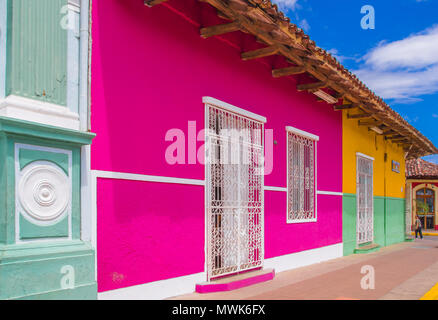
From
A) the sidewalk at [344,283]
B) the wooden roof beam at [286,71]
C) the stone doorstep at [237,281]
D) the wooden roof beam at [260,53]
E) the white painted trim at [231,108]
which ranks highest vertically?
the wooden roof beam at [260,53]

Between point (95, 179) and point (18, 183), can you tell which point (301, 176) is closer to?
point (95, 179)

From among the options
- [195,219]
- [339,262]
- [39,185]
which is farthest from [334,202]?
[39,185]

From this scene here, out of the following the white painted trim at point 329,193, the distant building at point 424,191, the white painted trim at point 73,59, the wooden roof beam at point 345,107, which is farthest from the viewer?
the distant building at point 424,191

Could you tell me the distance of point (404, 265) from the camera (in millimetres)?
9266

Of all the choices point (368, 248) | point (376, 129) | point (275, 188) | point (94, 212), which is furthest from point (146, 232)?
point (376, 129)

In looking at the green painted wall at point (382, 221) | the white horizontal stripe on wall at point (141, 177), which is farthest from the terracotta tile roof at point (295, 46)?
the green painted wall at point (382, 221)

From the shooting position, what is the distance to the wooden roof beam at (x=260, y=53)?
6.61 m

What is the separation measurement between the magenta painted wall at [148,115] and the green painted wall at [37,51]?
44cm

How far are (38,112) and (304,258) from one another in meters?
6.38

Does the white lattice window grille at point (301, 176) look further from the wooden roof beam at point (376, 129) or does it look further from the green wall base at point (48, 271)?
the green wall base at point (48, 271)

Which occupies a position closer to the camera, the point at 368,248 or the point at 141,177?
the point at 141,177

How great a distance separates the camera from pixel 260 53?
22.1ft
